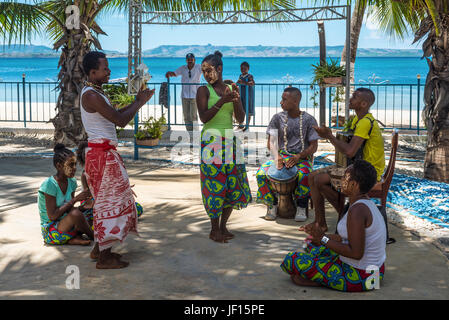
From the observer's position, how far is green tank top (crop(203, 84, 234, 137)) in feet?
18.5

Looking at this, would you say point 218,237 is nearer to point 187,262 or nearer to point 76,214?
point 187,262

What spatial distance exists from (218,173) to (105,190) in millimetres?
1215

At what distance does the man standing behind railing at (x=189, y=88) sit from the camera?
13.4m

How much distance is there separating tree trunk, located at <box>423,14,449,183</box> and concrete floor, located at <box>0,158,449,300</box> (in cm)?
250

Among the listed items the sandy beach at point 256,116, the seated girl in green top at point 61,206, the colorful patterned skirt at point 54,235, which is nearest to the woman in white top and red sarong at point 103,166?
the seated girl in green top at point 61,206

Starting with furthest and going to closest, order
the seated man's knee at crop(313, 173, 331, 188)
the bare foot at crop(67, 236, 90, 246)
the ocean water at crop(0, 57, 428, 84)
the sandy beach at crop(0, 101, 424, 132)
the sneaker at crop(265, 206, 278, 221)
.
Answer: the ocean water at crop(0, 57, 428, 84)
the sandy beach at crop(0, 101, 424, 132)
the sneaker at crop(265, 206, 278, 221)
the seated man's knee at crop(313, 173, 331, 188)
the bare foot at crop(67, 236, 90, 246)

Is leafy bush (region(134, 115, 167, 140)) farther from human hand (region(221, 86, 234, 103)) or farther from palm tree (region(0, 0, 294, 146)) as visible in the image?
human hand (region(221, 86, 234, 103))

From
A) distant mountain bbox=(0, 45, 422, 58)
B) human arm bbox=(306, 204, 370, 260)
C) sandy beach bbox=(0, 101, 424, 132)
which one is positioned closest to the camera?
human arm bbox=(306, 204, 370, 260)

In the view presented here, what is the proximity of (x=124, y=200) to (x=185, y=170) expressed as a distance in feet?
15.6

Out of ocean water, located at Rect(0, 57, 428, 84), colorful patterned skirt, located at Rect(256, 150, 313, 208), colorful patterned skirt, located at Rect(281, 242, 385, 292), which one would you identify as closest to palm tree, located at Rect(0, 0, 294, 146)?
colorful patterned skirt, located at Rect(256, 150, 313, 208)

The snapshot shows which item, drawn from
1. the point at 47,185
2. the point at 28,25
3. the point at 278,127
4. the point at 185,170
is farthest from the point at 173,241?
the point at 28,25

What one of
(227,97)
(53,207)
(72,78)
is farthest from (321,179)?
(72,78)

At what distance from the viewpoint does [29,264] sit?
5004 mm
